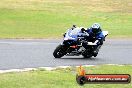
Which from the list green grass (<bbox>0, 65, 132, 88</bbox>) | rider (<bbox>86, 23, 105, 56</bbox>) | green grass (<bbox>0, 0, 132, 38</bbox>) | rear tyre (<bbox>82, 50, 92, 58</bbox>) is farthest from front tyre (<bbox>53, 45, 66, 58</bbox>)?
green grass (<bbox>0, 0, 132, 38</bbox>)

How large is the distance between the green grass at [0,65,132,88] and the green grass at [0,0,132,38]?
16201 mm

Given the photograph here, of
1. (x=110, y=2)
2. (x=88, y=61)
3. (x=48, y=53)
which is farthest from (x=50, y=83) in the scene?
(x=110, y=2)

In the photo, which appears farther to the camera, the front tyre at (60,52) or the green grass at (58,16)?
the green grass at (58,16)

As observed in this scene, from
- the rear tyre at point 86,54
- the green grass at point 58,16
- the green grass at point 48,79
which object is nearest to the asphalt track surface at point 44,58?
the rear tyre at point 86,54

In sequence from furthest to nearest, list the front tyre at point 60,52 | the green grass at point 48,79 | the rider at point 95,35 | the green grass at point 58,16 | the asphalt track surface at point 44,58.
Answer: the green grass at point 58,16
the rider at point 95,35
the front tyre at point 60,52
the asphalt track surface at point 44,58
the green grass at point 48,79

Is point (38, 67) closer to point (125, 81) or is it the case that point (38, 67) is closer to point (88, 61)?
point (88, 61)

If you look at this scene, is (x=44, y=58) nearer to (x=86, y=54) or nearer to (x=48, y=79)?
(x=86, y=54)

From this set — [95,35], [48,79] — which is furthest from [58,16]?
[48,79]

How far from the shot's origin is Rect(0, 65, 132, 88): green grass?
1134cm

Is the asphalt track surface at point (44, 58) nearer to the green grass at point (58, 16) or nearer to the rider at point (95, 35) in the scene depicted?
the rider at point (95, 35)

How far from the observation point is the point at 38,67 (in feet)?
51.8

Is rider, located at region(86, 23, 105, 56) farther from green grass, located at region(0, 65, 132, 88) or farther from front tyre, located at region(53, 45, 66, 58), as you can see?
green grass, located at region(0, 65, 132, 88)

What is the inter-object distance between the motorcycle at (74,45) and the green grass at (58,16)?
1197cm

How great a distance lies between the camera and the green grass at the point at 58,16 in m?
34.1
